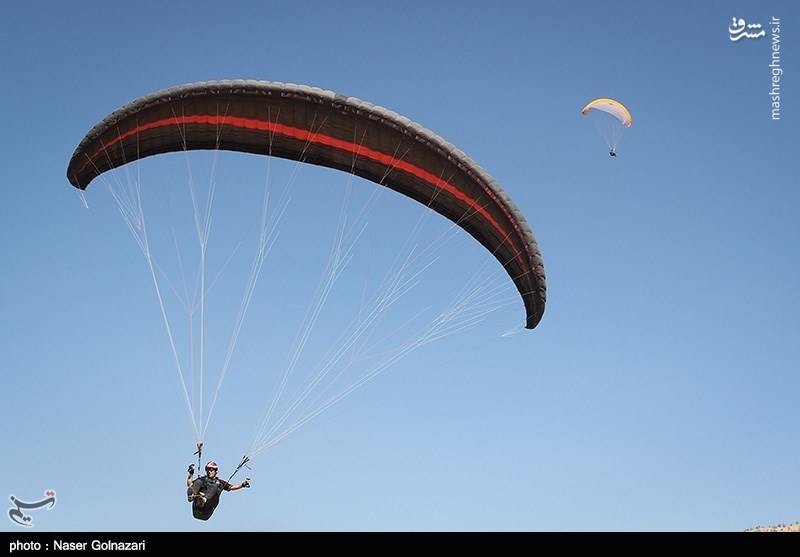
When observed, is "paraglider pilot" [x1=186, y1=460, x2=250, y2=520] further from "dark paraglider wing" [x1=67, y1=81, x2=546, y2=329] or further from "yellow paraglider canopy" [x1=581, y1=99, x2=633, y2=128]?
"yellow paraglider canopy" [x1=581, y1=99, x2=633, y2=128]

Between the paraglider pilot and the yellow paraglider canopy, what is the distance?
14718 mm

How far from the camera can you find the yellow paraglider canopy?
72.7 ft

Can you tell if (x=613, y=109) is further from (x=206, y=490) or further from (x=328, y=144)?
(x=206, y=490)

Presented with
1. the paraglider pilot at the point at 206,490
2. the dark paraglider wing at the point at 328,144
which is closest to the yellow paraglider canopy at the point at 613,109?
the dark paraglider wing at the point at 328,144

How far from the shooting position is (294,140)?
16.3 metres

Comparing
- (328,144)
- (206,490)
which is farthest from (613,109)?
(206,490)

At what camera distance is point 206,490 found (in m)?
13.0

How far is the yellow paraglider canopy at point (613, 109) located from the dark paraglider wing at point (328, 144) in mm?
7685

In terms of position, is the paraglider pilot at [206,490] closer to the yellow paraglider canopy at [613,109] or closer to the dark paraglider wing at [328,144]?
the dark paraglider wing at [328,144]

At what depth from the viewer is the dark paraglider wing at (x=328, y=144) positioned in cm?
1518

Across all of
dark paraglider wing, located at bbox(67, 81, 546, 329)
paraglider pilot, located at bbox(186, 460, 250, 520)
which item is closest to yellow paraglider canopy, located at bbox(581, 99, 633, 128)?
dark paraglider wing, located at bbox(67, 81, 546, 329)
